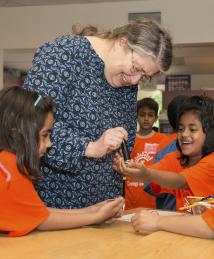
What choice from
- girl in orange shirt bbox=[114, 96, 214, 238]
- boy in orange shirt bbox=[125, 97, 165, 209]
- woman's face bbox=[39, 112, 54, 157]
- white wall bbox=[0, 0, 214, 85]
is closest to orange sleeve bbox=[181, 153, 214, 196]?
girl in orange shirt bbox=[114, 96, 214, 238]

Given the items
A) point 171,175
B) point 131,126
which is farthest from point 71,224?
point 171,175

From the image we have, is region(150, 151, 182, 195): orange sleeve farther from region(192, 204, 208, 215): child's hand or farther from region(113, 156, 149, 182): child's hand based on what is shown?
region(192, 204, 208, 215): child's hand

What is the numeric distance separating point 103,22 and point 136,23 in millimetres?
3771

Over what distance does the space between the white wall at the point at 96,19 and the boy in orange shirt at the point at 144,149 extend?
0.95 m

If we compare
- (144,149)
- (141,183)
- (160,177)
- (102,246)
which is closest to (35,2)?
(144,149)

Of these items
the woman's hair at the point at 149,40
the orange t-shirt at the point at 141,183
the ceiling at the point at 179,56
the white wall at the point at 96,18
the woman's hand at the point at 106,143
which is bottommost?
the orange t-shirt at the point at 141,183

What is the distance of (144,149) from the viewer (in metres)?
4.22

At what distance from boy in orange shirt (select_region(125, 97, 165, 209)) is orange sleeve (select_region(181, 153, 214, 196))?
61.4 inches

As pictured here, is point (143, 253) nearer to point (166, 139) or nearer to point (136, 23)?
point (136, 23)

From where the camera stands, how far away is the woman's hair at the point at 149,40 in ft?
5.14

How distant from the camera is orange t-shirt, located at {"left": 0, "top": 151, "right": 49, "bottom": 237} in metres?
1.35

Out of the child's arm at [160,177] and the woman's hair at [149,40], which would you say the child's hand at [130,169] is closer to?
the child's arm at [160,177]

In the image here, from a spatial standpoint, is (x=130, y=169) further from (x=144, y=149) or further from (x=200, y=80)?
(x=200, y=80)

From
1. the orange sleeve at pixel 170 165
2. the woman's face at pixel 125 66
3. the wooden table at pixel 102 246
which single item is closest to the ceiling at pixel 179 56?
the orange sleeve at pixel 170 165
